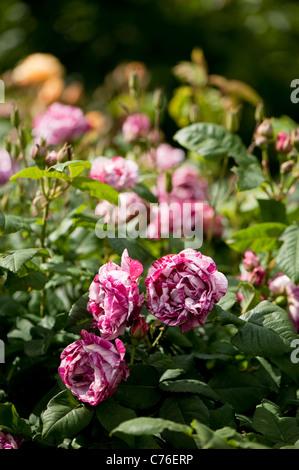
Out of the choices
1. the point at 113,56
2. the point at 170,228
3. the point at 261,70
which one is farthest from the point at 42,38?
the point at 170,228

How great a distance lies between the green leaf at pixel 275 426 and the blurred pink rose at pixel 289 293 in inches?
8.7

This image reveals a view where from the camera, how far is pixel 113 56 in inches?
141

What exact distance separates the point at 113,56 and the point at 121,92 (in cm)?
151

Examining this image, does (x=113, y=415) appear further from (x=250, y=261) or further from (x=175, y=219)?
(x=175, y=219)

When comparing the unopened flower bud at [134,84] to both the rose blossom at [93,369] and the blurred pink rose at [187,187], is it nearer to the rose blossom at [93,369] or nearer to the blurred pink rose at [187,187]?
the blurred pink rose at [187,187]

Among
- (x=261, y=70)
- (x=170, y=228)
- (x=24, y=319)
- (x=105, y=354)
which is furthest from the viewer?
(x=261, y=70)

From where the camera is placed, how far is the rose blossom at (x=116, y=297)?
737mm

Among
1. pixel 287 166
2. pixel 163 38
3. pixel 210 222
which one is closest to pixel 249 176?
pixel 287 166

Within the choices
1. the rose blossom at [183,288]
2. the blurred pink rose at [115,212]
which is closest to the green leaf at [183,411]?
the rose blossom at [183,288]

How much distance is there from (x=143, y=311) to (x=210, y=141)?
374 mm

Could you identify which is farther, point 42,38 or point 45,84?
point 42,38

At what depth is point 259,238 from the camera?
1.04 metres


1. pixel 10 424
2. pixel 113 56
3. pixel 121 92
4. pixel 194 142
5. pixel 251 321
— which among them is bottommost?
pixel 10 424

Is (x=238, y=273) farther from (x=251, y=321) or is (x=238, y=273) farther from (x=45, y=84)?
(x=45, y=84)
